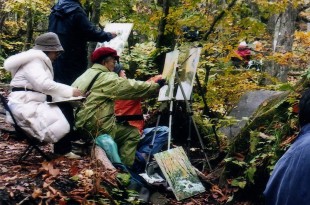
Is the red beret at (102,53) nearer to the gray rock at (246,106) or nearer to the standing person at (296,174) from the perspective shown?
the gray rock at (246,106)

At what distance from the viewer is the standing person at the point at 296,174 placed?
2.27m

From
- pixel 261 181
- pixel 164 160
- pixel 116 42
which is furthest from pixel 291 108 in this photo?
pixel 116 42

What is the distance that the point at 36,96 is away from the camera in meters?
5.58

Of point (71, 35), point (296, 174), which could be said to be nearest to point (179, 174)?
point (71, 35)

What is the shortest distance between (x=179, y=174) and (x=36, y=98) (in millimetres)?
2440

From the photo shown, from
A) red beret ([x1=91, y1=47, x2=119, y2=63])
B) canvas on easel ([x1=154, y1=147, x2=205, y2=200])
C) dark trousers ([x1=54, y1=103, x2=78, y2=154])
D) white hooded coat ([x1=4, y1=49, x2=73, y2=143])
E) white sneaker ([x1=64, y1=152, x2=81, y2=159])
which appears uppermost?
red beret ([x1=91, y1=47, x2=119, y2=63])

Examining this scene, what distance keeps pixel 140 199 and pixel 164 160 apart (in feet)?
3.01

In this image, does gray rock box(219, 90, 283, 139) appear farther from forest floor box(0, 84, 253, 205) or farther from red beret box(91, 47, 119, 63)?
red beret box(91, 47, 119, 63)

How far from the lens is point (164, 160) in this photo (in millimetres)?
6527

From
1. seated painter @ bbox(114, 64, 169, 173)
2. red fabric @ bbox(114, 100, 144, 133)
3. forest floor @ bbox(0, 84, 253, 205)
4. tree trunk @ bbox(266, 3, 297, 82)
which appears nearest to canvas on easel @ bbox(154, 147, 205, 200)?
forest floor @ bbox(0, 84, 253, 205)

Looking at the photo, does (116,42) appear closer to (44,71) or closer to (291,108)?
(44,71)

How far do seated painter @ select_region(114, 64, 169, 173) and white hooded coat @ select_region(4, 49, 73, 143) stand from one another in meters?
1.55

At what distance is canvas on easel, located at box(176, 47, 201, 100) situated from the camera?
711 centimetres

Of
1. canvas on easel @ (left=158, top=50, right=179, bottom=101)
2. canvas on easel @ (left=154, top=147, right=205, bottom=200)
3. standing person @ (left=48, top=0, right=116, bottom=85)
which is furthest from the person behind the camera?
standing person @ (left=48, top=0, right=116, bottom=85)
